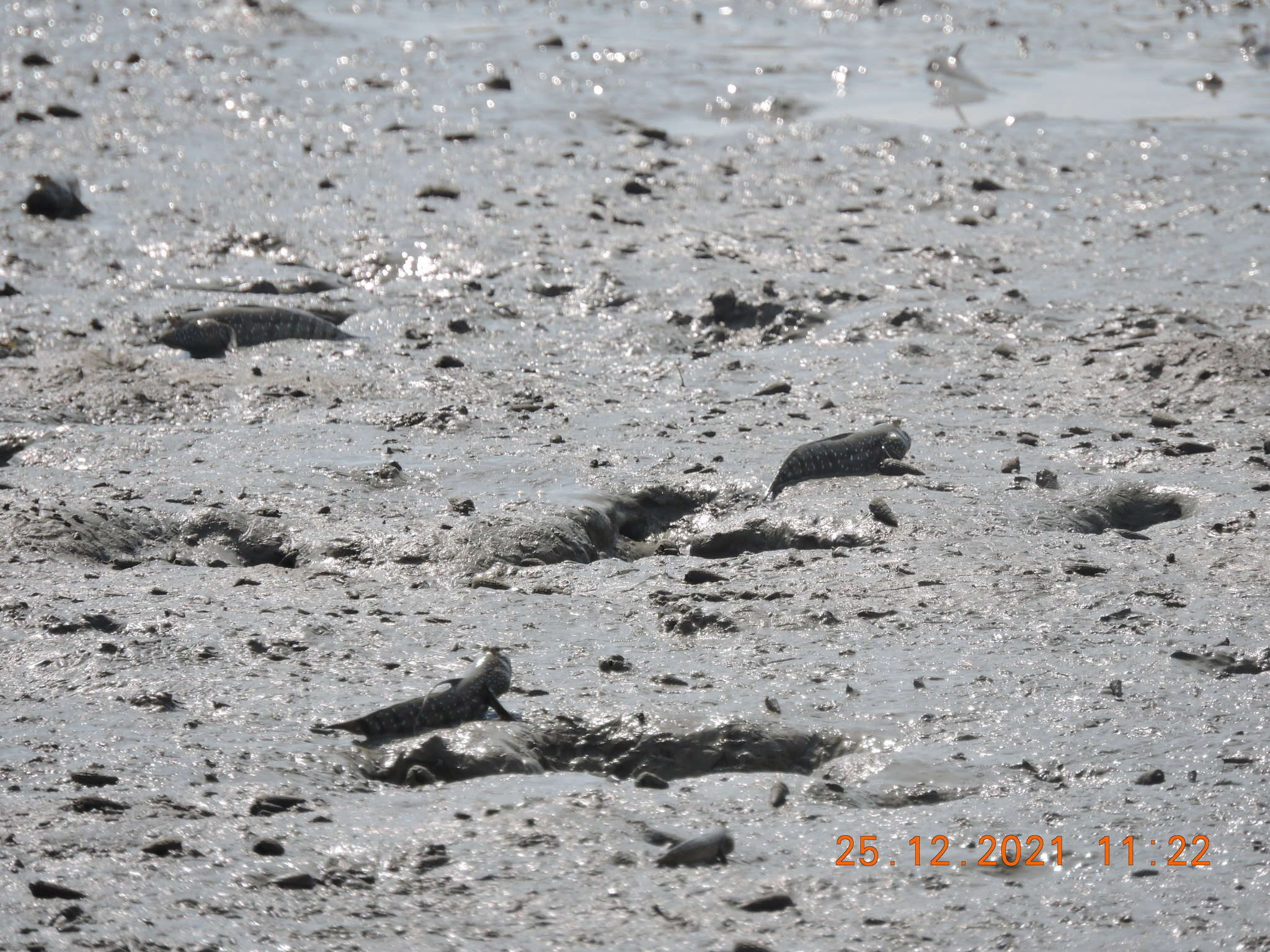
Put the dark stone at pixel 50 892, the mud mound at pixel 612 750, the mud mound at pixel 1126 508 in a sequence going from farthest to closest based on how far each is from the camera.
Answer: the mud mound at pixel 1126 508 → the mud mound at pixel 612 750 → the dark stone at pixel 50 892

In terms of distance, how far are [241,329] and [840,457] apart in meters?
2.95

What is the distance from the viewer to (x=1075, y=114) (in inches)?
429

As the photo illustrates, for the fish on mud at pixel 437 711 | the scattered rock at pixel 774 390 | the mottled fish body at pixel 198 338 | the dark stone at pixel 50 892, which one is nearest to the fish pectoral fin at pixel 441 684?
the fish on mud at pixel 437 711

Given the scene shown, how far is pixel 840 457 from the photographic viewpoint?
17.0 feet

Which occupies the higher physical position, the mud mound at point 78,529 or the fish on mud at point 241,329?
the fish on mud at point 241,329

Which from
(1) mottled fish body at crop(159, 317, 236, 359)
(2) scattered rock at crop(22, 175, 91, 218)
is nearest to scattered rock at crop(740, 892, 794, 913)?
(1) mottled fish body at crop(159, 317, 236, 359)

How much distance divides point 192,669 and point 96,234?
4.95m

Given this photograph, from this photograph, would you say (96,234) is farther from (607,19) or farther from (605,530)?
(607,19)

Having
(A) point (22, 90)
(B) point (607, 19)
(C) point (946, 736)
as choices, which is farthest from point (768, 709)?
(B) point (607, 19)

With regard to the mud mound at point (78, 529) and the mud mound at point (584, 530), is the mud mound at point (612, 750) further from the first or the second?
the mud mound at point (78, 529)

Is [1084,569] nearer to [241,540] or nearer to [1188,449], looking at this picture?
[1188,449]

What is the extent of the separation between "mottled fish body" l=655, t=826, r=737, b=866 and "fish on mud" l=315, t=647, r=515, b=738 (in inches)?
28.7

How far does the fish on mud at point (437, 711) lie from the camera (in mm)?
3531

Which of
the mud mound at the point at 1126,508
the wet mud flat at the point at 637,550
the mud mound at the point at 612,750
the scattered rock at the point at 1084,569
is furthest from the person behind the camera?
the mud mound at the point at 1126,508
